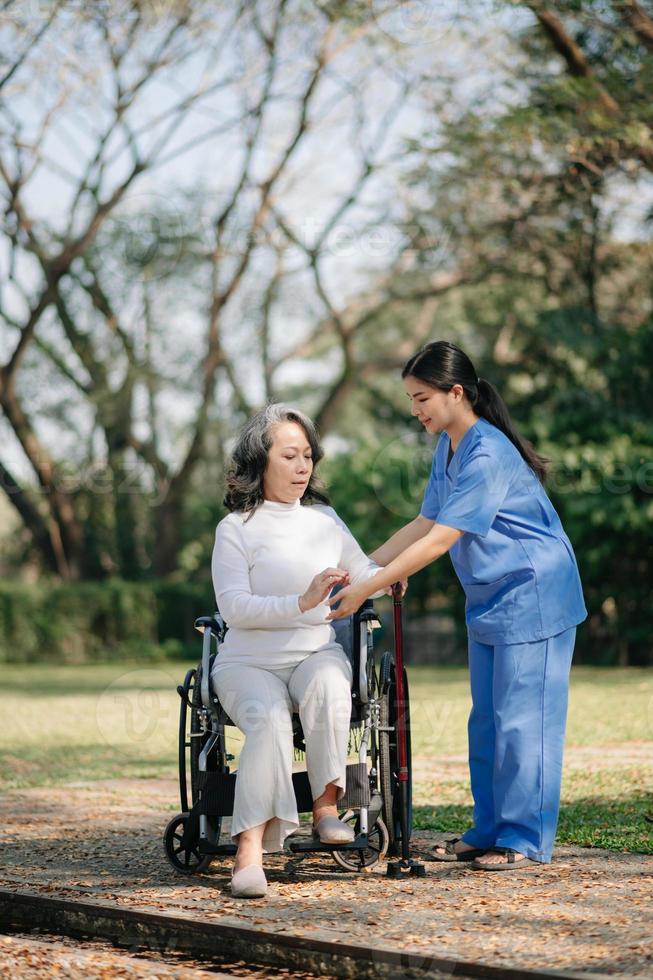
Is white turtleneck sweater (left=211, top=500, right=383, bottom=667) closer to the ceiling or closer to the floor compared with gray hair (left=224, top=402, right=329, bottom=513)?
closer to the floor

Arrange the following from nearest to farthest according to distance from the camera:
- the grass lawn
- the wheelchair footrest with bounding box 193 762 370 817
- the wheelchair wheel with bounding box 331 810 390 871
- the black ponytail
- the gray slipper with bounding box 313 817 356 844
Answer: the gray slipper with bounding box 313 817 356 844
the wheelchair footrest with bounding box 193 762 370 817
the wheelchair wheel with bounding box 331 810 390 871
the black ponytail
the grass lawn

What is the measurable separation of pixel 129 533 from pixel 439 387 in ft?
73.2

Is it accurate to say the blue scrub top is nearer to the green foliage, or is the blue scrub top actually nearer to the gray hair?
the gray hair

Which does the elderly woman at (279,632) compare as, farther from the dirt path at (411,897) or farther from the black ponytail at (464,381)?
the black ponytail at (464,381)

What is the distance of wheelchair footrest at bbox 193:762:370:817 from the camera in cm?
419

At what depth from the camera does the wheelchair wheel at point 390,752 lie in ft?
14.1

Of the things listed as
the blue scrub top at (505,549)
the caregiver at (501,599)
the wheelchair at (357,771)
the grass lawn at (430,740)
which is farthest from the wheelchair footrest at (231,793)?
the blue scrub top at (505,549)

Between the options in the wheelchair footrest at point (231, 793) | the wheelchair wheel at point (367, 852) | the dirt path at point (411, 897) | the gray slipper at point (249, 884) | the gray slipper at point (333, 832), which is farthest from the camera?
the wheelchair wheel at point (367, 852)

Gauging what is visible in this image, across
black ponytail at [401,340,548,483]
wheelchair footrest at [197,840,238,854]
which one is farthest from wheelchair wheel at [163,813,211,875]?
black ponytail at [401,340,548,483]

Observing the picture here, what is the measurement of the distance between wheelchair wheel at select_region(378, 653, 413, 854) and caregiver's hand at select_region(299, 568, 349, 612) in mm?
378

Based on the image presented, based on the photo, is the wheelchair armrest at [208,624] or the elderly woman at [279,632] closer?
the elderly woman at [279,632]

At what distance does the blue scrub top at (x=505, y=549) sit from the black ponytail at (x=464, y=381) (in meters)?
0.07

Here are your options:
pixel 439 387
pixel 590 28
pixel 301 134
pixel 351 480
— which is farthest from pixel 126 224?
pixel 439 387

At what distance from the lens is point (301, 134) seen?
22609 millimetres
